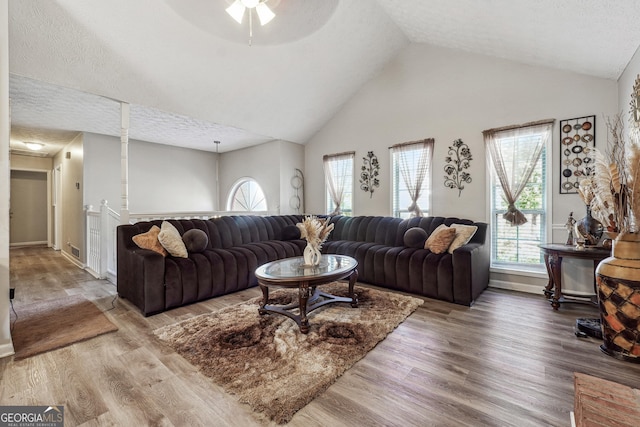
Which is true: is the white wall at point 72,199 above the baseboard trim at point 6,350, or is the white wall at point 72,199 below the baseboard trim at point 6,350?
above

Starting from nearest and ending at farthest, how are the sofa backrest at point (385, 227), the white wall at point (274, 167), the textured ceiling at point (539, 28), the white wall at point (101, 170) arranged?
the textured ceiling at point (539, 28) → the sofa backrest at point (385, 227) → the white wall at point (101, 170) → the white wall at point (274, 167)

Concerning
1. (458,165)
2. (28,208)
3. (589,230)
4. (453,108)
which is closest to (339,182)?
(458,165)

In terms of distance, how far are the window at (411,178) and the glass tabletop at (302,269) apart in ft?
6.63

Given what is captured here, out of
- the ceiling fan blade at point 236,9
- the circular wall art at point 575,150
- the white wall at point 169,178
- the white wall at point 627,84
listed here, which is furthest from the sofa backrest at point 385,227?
the white wall at point 169,178

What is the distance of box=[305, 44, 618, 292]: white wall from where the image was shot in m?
3.29

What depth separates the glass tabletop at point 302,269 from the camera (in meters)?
2.46

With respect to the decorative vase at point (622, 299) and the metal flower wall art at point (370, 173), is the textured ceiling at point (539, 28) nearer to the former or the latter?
the decorative vase at point (622, 299)

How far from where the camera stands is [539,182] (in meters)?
3.51

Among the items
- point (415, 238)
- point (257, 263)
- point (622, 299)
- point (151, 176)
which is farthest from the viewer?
point (151, 176)

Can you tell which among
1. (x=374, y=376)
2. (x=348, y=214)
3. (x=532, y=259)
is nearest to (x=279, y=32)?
(x=348, y=214)

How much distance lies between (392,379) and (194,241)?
2.66m

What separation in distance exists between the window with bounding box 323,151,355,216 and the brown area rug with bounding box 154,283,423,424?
8.67ft

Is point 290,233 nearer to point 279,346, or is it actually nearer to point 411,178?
point 411,178

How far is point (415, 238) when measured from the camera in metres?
3.70
